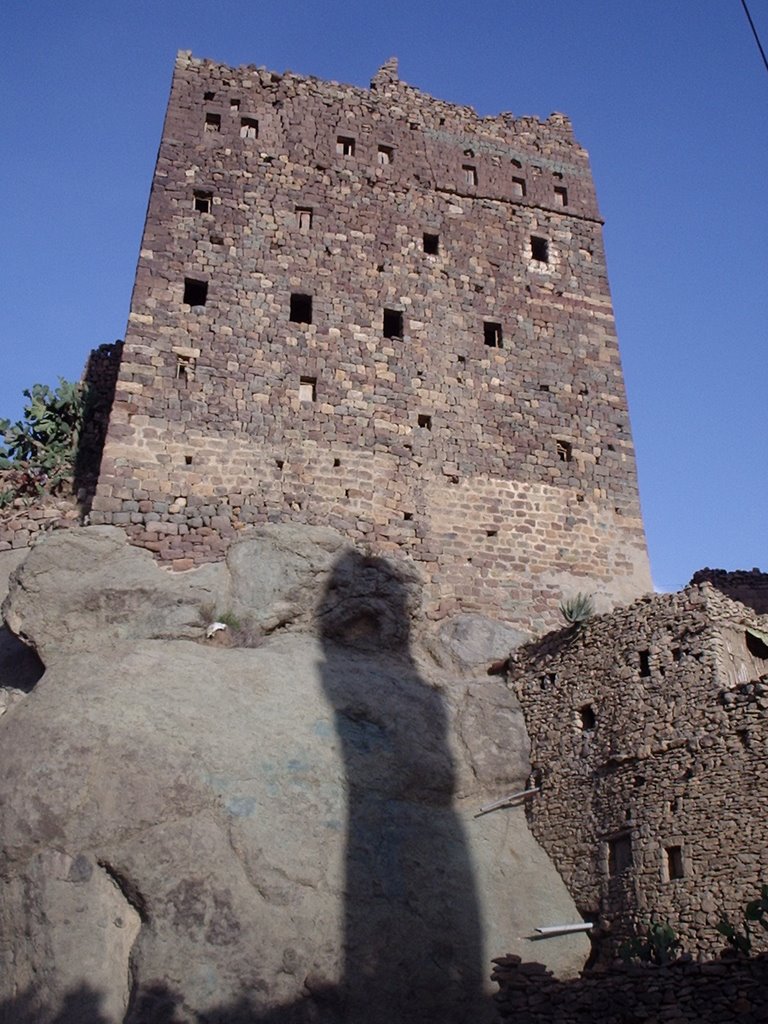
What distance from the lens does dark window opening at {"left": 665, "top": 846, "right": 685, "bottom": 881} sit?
460 inches

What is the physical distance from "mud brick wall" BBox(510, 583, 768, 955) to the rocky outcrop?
550 mm

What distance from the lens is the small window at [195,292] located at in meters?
17.7

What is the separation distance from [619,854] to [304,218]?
43.3 feet

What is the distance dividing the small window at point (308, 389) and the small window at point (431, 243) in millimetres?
4386

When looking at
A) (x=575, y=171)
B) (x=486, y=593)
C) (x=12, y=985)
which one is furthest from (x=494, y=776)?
(x=575, y=171)

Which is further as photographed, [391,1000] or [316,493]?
[316,493]

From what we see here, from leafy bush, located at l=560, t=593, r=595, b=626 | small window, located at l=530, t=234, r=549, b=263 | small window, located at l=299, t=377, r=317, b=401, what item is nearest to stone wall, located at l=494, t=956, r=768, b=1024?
leafy bush, located at l=560, t=593, r=595, b=626

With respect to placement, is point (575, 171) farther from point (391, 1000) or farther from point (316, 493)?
point (391, 1000)

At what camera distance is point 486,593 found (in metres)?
16.4

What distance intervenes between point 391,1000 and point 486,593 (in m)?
7.23

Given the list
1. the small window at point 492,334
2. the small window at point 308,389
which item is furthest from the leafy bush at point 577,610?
the small window at point 308,389

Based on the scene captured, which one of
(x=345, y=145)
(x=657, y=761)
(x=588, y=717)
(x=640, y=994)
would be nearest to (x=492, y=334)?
(x=345, y=145)

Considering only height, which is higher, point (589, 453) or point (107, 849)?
point (589, 453)

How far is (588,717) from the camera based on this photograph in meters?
13.9
